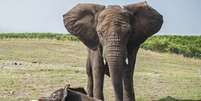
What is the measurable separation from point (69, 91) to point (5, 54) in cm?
2790

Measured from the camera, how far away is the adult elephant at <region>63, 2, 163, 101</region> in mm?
12750

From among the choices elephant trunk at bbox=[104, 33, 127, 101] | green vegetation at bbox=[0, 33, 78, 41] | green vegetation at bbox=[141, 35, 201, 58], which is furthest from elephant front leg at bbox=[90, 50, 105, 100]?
green vegetation at bbox=[0, 33, 78, 41]

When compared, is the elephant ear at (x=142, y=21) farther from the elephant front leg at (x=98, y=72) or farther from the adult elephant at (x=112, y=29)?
the elephant front leg at (x=98, y=72)

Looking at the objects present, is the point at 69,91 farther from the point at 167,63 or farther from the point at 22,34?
the point at 22,34

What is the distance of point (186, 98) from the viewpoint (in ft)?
61.3

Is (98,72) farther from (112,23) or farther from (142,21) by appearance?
(112,23)

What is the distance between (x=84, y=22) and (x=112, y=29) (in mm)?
2019

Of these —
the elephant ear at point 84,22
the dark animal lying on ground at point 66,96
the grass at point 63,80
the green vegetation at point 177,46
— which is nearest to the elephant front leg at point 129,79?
the elephant ear at point 84,22

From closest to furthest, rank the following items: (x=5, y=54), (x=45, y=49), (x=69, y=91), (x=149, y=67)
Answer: (x=69, y=91) < (x=149, y=67) < (x=5, y=54) < (x=45, y=49)

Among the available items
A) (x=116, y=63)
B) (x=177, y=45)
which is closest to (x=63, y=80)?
(x=116, y=63)

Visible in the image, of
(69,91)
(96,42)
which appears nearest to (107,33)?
(96,42)

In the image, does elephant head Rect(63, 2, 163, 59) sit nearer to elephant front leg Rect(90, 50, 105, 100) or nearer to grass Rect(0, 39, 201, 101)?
elephant front leg Rect(90, 50, 105, 100)

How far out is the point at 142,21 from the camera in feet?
47.6

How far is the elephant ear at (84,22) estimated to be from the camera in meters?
14.3
